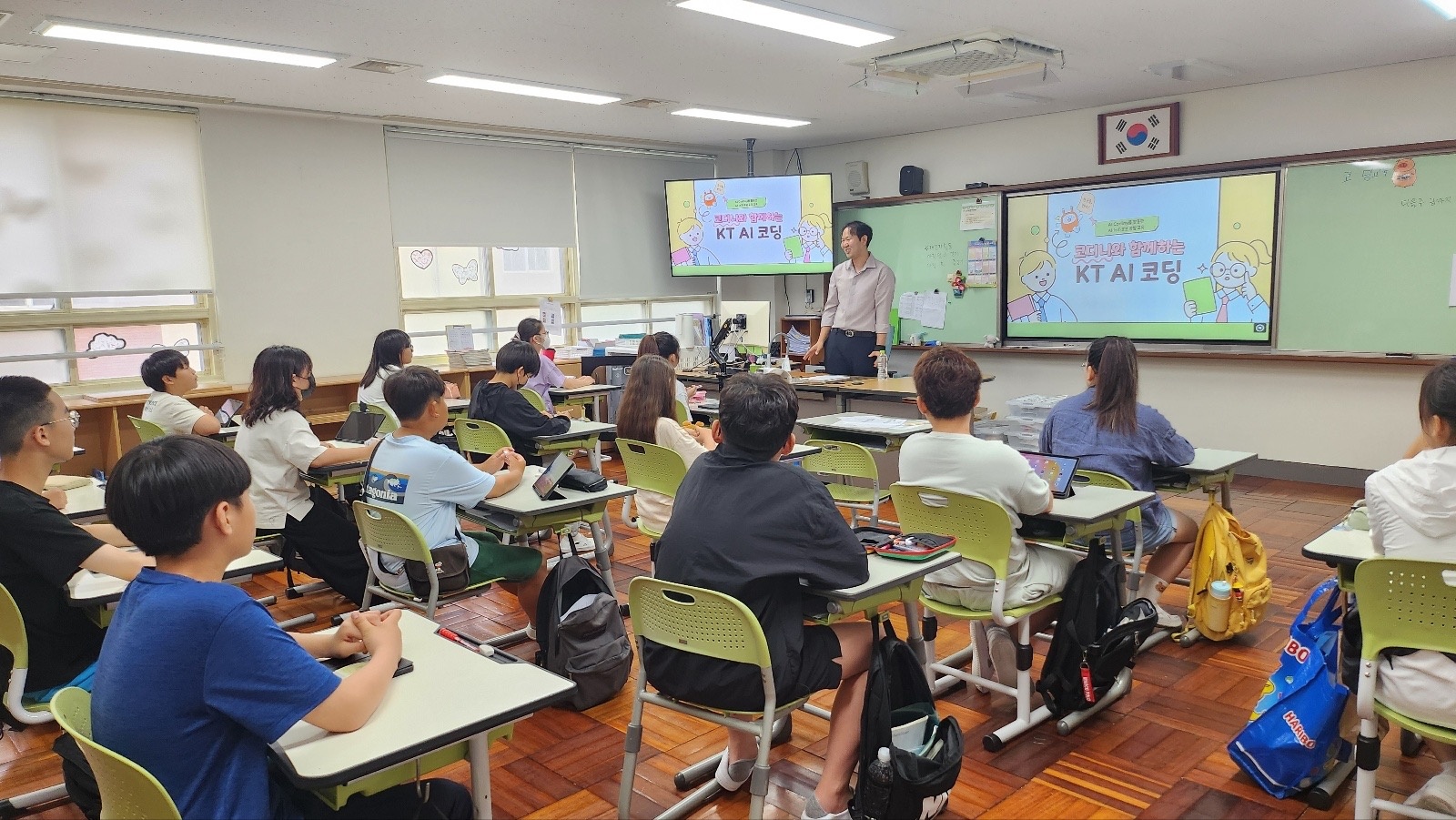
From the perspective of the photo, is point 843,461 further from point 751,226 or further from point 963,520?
point 751,226

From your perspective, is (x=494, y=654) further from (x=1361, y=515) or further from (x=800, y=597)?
(x=1361, y=515)

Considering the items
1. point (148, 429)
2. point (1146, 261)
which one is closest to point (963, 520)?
point (148, 429)

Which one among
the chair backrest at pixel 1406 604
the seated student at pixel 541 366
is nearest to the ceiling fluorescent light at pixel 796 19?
the seated student at pixel 541 366

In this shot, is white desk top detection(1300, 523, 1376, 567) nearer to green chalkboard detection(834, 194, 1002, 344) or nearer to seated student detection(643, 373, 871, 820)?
seated student detection(643, 373, 871, 820)

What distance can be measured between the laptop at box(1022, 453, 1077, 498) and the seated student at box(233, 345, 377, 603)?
8.80 ft

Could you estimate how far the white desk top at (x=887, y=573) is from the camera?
2.15 meters

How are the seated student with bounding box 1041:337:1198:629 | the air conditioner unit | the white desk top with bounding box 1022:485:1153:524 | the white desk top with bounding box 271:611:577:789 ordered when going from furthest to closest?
1. the air conditioner unit
2. the seated student with bounding box 1041:337:1198:629
3. the white desk top with bounding box 1022:485:1153:524
4. the white desk top with bounding box 271:611:577:789

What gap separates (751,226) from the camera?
8438mm

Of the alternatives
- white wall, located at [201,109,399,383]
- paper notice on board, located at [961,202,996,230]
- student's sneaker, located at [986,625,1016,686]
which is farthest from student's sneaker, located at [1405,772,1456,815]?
white wall, located at [201,109,399,383]

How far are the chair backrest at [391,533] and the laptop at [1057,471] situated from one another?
191 centimetres

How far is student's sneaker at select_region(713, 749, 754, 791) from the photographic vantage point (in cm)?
255

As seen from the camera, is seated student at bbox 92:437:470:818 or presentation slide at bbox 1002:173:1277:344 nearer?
seated student at bbox 92:437:470:818

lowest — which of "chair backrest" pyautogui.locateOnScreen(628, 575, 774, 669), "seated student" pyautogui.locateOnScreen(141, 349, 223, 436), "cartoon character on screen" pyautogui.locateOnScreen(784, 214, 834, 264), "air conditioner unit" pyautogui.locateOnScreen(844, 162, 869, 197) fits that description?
"chair backrest" pyautogui.locateOnScreen(628, 575, 774, 669)

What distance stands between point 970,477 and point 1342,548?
949 mm
